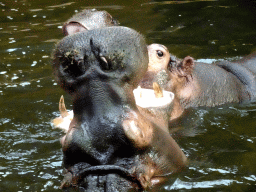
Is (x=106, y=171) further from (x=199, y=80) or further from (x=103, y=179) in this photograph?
(x=199, y=80)

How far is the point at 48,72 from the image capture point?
552 cm

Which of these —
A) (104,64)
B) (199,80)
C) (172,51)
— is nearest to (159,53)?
(199,80)

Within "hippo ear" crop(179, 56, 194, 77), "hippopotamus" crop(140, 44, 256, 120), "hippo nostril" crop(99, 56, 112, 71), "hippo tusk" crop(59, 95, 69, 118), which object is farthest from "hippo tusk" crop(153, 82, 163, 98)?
"hippo nostril" crop(99, 56, 112, 71)

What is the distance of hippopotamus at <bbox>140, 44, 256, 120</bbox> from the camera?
3961mm

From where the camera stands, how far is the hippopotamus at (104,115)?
2230 mm

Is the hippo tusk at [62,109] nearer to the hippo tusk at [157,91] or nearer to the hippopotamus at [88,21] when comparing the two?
the hippopotamus at [88,21]

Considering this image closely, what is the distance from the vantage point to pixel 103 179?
7.28 ft

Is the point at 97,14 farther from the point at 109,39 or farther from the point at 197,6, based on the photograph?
the point at 197,6

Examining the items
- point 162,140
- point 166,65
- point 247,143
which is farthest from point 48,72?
point 162,140

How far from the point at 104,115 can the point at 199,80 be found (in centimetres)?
232

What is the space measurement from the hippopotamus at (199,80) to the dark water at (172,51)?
0.45 feet

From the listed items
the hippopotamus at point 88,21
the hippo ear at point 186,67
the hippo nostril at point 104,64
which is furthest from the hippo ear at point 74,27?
the hippo ear at point 186,67

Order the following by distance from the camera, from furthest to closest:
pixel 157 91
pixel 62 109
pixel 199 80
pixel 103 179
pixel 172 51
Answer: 1. pixel 172 51
2. pixel 199 80
3. pixel 157 91
4. pixel 62 109
5. pixel 103 179

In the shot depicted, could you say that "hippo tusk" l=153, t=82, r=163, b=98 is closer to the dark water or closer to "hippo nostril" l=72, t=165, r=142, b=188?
the dark water
